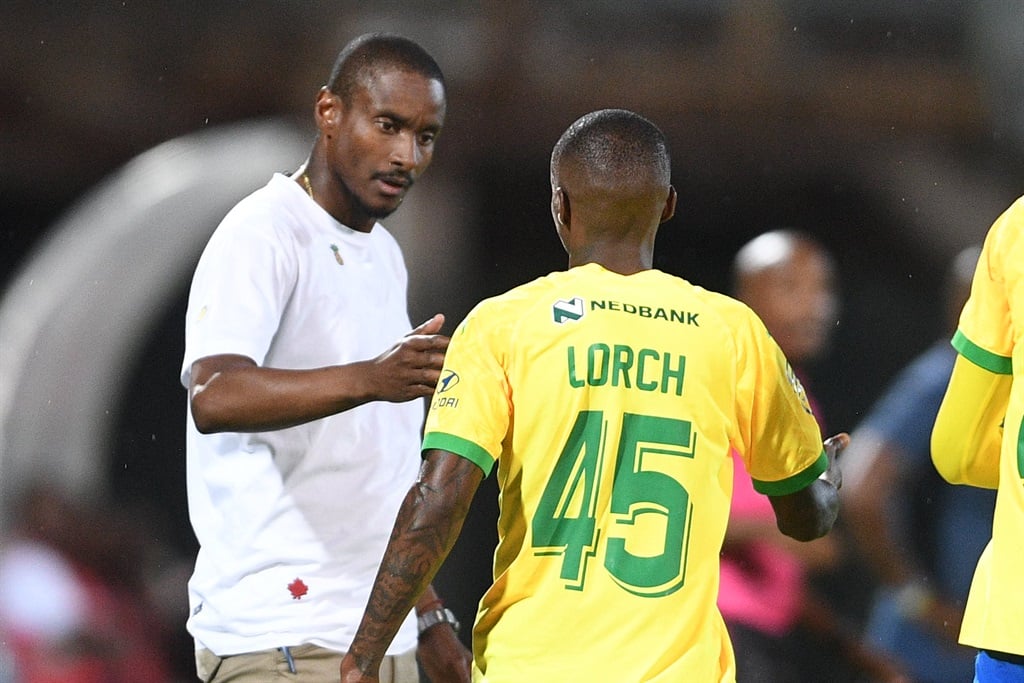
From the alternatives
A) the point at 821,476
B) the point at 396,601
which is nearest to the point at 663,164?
the point at 821,476

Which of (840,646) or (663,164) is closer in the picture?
(663,164)

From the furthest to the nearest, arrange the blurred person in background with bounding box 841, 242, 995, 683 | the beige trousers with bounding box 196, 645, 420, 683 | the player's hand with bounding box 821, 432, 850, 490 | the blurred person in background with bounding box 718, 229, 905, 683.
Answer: the blurred person in background with bounding box 841, 242, 995, 683 → the blurred person in background with bounding box 718, 229, 905, 683 → the beige trousers with bounding box 196, 645, 420, 683 → the player's hand with bounding box 821, 432, 850, 490

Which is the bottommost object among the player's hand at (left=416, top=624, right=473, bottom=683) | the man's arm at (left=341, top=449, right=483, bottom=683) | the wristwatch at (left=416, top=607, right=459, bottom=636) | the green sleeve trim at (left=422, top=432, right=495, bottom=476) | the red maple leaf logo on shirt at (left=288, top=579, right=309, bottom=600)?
the player's hand at (left=416, top=624, right=473, bottom=683)

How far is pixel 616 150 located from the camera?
175 centimetres

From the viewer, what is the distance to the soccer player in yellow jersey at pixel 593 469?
162 cm

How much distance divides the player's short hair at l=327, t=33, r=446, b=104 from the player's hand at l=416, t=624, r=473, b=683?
842mm

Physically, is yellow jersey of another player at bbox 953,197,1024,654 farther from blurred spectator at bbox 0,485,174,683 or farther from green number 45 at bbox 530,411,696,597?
blurred spectator at bbox 0,485,174,683

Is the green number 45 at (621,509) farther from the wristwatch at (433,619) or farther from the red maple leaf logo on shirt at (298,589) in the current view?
the wristwatch at (433,619)

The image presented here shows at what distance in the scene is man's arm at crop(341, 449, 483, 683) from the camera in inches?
65.0

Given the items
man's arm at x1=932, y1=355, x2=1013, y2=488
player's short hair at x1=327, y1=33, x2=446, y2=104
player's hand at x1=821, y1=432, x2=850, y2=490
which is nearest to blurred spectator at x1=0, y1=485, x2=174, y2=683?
player's short hair at x1=327, y1=33, x2=446, y2=104

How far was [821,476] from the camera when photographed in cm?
185

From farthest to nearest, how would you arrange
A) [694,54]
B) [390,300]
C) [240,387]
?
1. [694,54]
2. [390,300]
3. [240,387]

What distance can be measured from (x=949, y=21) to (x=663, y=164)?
2.25m

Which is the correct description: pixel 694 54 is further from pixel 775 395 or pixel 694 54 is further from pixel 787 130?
pixel 775 395
